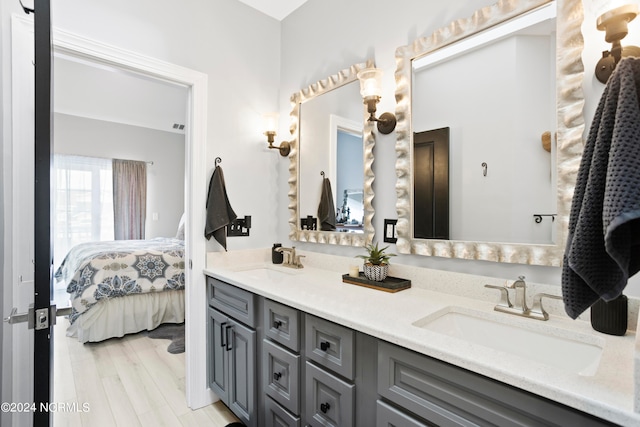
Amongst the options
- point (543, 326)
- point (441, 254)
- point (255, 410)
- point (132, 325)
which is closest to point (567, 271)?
point (543, 326)

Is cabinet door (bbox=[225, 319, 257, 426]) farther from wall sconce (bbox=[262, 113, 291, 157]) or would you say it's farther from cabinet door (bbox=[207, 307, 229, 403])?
wall sconce (bbox=[262, 113, 291, 157])

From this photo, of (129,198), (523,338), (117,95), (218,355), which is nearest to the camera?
(523,338)

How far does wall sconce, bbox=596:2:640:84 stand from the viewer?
3.37ft

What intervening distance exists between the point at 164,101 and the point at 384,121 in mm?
3771

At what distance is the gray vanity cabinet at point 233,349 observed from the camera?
67.0 inches

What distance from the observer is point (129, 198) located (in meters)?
5.49

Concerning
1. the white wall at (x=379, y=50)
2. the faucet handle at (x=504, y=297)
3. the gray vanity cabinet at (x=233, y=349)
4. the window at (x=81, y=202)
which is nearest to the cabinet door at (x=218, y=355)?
the gray vanity cabinet at (x=233, y=349)

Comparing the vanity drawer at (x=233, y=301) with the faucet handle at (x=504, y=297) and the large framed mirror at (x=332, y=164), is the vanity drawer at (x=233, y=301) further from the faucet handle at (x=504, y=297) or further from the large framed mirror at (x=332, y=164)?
the faucet handle at (x=504, y=297)

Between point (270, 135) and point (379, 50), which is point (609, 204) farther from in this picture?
point (270, 135)

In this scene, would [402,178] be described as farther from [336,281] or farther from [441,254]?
[336,281]

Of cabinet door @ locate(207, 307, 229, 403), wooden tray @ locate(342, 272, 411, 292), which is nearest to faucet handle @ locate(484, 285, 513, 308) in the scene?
wooden tray @ locate(342, 272, 411, 292)

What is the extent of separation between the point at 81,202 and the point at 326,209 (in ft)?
15.9

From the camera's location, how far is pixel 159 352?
2.90 metres

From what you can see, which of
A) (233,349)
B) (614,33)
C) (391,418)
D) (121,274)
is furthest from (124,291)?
(614,33)
